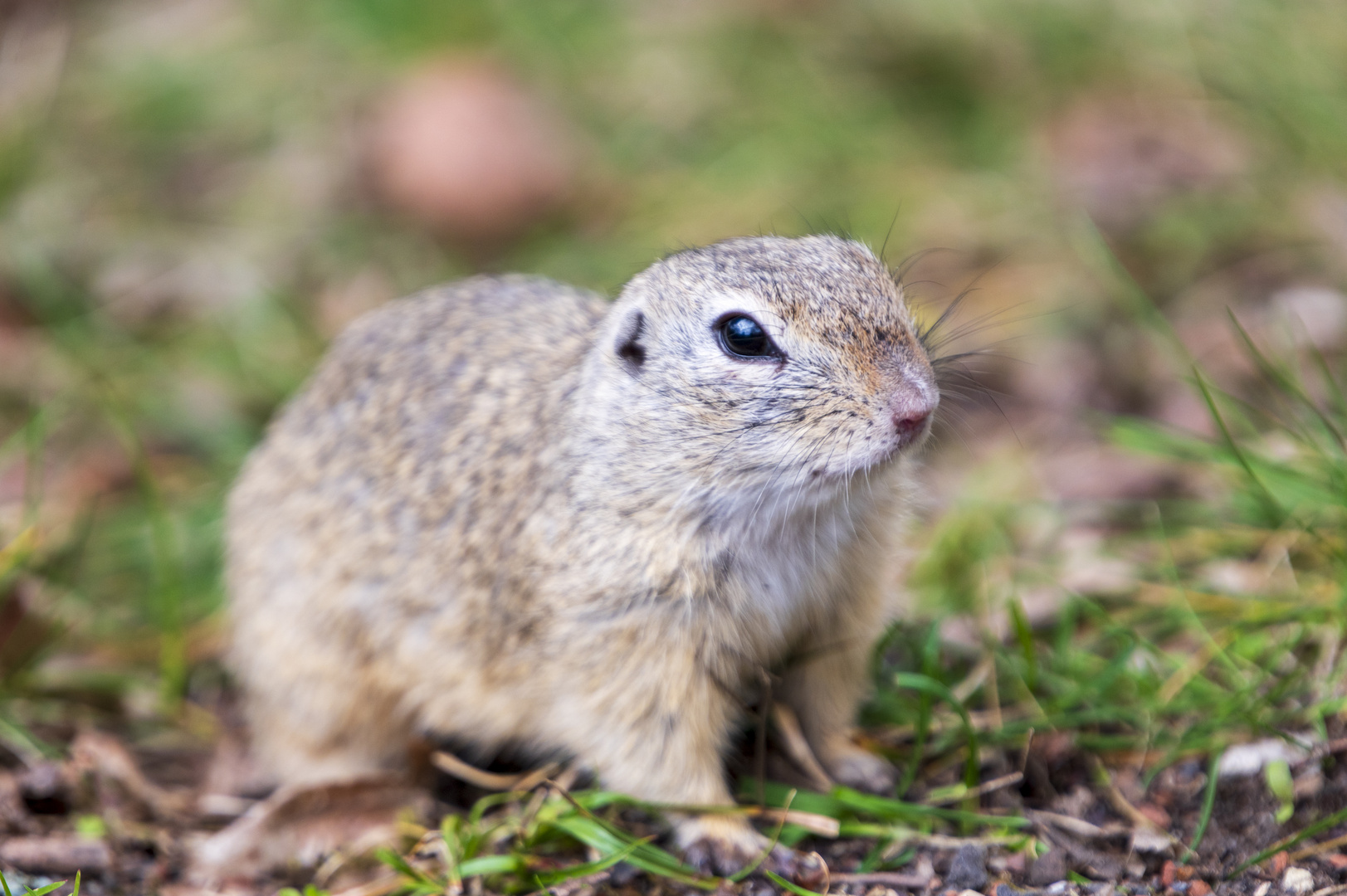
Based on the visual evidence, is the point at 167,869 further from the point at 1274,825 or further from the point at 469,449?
the point at 1274,825

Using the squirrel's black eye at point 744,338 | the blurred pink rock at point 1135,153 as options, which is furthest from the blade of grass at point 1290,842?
the blurred pink rock at point 1135,153

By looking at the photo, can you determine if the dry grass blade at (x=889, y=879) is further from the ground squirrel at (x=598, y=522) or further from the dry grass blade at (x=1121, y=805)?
the dry grass blade at (x=1121, y=805)

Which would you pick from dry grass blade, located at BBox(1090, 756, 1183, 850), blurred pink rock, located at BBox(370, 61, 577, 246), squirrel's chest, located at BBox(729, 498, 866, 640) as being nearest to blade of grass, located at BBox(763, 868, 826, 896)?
squirrel's chest, located at BBox(729, 498, 866, 640)

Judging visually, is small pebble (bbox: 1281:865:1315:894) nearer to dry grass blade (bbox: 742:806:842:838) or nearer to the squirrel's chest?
dry grass blade (bbox: 742:806:842:838)

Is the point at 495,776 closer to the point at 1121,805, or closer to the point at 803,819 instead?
the point at 803,819

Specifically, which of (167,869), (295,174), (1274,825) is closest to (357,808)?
(167,869)
